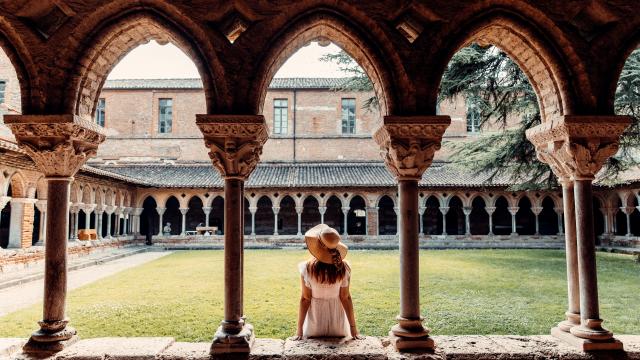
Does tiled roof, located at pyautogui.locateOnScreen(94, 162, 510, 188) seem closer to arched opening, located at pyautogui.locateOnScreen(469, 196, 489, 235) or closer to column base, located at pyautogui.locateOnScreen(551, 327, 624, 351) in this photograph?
arched opening, located at pyautogui.locateOnScreen(469, 196, 489, 235)

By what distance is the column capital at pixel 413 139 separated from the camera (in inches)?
161

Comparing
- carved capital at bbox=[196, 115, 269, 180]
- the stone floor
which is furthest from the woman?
carved capital at bbox=[196, 115, 269, 180]

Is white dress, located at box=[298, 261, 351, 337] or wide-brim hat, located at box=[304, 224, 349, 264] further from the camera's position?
white dress, located at box=[298, 261, 351, 337]

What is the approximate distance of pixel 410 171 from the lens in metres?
4.16

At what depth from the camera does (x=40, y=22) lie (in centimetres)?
430

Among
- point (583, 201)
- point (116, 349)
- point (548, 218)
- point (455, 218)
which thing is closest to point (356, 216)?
point (455, 218)

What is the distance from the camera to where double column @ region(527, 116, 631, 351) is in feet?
13.1

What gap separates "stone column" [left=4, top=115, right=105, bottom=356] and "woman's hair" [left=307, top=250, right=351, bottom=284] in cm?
223

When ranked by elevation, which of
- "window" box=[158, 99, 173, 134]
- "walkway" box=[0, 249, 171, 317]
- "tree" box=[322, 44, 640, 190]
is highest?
"window" box=[158, 99, 173, 134]

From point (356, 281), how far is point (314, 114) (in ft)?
64.3

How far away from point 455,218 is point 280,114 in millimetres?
12425

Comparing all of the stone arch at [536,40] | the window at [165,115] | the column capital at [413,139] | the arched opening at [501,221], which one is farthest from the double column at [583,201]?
the window at [165,115]

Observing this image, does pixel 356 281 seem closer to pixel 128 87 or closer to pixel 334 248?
pixel 334 248

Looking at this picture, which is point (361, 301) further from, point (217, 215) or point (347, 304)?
point (217, 215)
